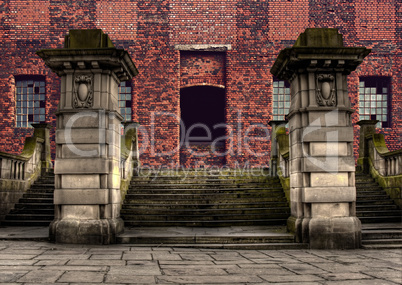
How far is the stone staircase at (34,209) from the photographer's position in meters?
10.1

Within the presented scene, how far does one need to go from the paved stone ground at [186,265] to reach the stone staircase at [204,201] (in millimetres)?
2465

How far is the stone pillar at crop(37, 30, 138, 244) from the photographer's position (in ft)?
24.9

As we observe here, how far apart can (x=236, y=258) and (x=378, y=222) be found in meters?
5.02

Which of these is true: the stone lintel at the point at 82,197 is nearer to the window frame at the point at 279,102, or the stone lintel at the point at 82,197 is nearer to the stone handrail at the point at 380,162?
the stone handrail at the point at 380,162

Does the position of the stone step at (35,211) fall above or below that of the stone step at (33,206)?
below

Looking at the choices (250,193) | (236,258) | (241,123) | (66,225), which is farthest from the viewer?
(241,123)

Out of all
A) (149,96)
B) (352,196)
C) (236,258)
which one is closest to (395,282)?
(236,258)

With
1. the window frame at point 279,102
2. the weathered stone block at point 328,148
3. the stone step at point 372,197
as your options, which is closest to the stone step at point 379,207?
the stone step at point 372,197

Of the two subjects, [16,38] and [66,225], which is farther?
[16,38]

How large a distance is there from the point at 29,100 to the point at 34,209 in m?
7.94

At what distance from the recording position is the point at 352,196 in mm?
7656

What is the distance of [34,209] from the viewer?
1063 centimetres

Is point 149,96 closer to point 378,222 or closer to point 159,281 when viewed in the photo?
point 378,222

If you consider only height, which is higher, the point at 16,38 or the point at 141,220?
the point at 16,38
